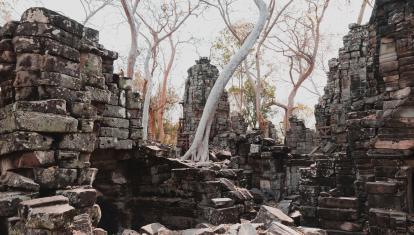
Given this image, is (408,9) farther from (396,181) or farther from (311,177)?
(311,177)

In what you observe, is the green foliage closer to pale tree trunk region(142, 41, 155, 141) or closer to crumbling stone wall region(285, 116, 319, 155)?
crumbling stone wall region(285, 116, 319, 155)

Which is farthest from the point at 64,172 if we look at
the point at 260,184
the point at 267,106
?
the point at 267,106

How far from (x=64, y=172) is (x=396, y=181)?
17.2 ft

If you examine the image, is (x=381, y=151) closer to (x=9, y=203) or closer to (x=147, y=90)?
(x=9, y=203)

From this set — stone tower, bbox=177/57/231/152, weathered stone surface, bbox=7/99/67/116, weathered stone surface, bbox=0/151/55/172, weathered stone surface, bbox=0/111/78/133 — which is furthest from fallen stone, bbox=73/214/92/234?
stone tower, bbox=177/57/231/152

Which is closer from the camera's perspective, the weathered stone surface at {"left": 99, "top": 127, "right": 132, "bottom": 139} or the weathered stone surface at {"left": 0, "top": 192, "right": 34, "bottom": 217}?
the weathered stone surface at {"left": 0, "top": 192, "right": 34, "bottom": 217}

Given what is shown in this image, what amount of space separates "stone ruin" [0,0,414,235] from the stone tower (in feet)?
29.9

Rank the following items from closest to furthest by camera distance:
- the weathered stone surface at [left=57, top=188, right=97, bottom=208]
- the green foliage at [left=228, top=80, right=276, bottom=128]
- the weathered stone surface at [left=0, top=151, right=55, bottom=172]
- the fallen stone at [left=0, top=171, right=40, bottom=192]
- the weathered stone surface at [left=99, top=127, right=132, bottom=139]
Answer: the fallen stone at [left=0, top=171, right=40, bottom=192] < the weathered stone surface at [left=0, top=151, right=55, bottom=172] < the weathered stone surface at [left=57, top=188, right=97, bottom=208] < the weathered stone surface at [left=99, top=127, right=132, bottom=139] < the green foliage at [left=228, top=80, right=276, bottom=128]

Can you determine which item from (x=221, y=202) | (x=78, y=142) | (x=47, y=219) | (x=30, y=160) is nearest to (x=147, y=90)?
(x=221, y=202)

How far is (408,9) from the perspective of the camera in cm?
600

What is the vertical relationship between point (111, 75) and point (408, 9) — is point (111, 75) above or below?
below

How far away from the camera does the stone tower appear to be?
1862cm

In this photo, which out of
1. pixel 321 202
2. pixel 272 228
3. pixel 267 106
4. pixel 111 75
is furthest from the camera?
pixel 267 106

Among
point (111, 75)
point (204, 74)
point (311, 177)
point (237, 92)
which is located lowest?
point (311, 177)
